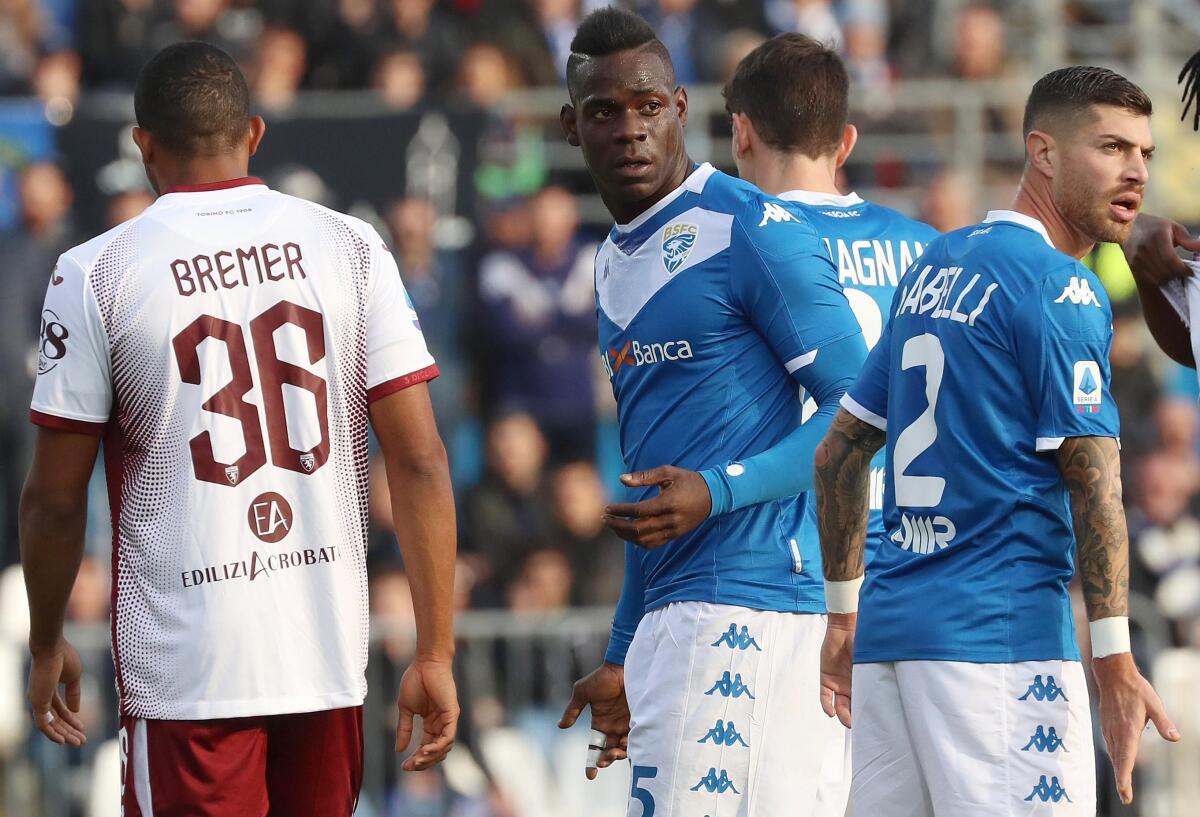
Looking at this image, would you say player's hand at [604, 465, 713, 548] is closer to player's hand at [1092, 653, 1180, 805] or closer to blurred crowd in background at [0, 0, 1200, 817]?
player's hand at [1092, 653, 1180, 805]

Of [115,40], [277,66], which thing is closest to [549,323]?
[277,66]

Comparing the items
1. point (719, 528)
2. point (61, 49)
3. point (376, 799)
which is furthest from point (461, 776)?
point (61, 49)

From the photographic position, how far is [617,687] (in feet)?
18.2

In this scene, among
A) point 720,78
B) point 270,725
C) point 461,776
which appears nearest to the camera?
point 270,725

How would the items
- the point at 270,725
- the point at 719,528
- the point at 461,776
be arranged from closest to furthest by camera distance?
the point at 270,725 < the point at 719,528 < the point at 461,776

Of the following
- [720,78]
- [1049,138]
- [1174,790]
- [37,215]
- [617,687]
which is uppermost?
[720,78]

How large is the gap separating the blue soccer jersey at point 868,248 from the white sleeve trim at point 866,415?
0.63 metres

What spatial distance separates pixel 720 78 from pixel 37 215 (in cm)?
486

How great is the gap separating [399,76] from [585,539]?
3.82 m

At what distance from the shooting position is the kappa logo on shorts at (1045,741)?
171 inches

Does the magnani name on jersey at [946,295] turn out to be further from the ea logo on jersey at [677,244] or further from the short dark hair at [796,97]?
the short dark hair at [796,97]

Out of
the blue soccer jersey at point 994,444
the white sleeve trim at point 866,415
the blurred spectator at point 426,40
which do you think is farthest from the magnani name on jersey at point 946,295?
the blurred spectator at point 426,40

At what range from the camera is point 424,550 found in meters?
4.69

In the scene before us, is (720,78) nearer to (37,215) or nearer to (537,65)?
(537,65)
